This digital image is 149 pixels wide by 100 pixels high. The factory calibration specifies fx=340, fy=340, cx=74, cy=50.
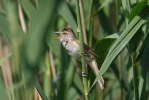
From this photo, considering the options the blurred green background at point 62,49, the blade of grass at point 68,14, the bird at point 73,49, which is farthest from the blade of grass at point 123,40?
the bird at point 73,49

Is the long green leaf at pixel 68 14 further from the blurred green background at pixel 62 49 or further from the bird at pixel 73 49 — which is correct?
the bird at pixel 73 49

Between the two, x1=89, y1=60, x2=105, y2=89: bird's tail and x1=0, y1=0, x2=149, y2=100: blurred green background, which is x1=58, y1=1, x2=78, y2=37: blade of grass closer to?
x1=0, y1=0, x2=149, y2=100: blurred green background

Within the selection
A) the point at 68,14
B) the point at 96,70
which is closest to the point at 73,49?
the point at 96,70

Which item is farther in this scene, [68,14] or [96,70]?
[96,70]

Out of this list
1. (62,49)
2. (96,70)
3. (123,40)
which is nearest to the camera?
(123,40)

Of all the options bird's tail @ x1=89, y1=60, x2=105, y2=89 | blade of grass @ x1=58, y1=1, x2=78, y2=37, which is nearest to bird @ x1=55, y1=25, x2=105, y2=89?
bird's tail @ x1=89, y1=60, x2=105, y2=89

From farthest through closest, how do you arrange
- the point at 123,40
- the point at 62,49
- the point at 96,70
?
the point at 96,70 → the point at 62,49 → the point at 123,40

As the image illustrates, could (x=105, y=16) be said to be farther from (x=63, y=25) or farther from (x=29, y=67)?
(x=29, y=67)

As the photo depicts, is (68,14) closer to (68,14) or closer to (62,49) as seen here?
(68,14)

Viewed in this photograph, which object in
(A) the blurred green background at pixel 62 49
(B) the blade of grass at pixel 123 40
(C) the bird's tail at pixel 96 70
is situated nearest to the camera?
(A) the blurred green background at pixel 62 49
